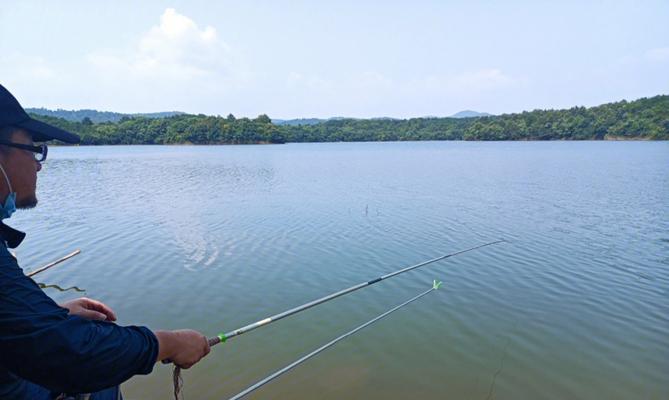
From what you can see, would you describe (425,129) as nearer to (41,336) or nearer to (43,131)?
(43,131)

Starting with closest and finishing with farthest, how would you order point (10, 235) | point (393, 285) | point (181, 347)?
point (10, 235), point (181, 347), point (393, 285)

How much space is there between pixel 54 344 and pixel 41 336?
0.20 ft

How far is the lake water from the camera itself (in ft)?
19.6

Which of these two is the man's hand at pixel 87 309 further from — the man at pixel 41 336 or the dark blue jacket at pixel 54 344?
the dark blue jacket at pixel 54 344

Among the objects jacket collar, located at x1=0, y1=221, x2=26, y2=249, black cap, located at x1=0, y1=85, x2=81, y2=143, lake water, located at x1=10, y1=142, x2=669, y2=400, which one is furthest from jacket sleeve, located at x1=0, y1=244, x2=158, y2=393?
lake water, located at x1=10, y1=142, x2=669, y2=400

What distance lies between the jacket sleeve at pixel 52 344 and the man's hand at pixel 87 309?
90 centimetres

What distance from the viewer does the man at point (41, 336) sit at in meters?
1.67

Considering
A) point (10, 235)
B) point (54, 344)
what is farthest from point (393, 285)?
point (54, 344)

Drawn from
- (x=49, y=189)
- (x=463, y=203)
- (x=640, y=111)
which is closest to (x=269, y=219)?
(x=463, y=203)

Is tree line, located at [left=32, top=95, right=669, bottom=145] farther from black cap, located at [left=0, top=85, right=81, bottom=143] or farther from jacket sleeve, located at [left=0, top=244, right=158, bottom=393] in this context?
jacket sleeve, located at [left=0, top=244, right=158, bottom=393]

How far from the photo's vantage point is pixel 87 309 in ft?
9.18

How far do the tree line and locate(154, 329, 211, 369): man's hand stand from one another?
94.7 meters

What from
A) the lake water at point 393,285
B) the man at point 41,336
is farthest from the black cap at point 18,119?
the lake water at point 393,285

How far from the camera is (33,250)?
12.1 meters
